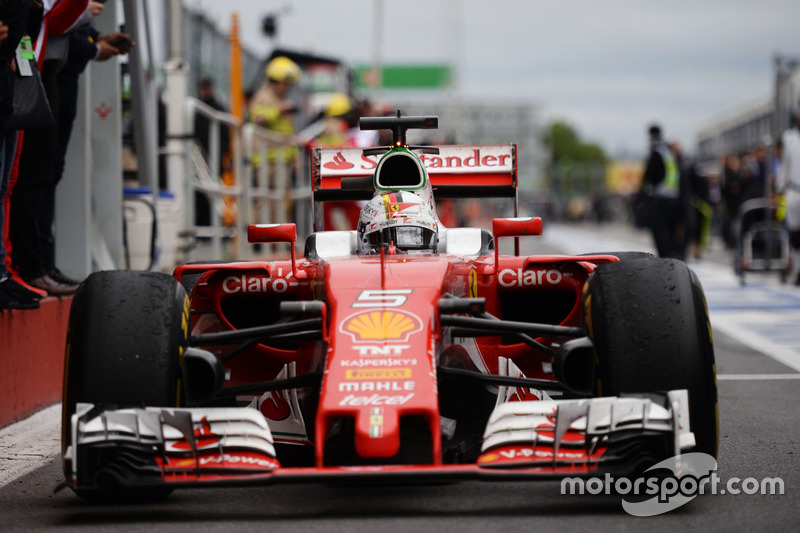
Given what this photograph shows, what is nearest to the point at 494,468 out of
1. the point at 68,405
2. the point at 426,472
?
the point at 426,472

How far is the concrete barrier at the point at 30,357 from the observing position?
619 cm

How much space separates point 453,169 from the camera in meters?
7.92

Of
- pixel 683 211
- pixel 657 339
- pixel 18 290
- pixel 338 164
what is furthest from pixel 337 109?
pixel 657 339

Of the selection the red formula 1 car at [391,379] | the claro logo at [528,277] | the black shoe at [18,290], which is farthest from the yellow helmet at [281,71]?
the claro logo at [528,277]

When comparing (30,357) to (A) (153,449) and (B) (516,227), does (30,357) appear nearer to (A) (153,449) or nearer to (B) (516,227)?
(A) (153,449)

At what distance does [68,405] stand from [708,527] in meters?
2.13

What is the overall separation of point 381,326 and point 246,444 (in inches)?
24.3

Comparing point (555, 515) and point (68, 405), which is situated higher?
point (68, 405)

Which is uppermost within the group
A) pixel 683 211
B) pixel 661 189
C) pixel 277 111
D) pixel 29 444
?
pixel 277 111

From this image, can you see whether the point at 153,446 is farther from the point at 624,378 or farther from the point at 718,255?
the point at 718,255

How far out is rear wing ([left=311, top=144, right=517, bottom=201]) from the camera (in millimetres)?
7621

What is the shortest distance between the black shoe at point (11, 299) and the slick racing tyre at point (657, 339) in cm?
301

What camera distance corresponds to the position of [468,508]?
14.0ft

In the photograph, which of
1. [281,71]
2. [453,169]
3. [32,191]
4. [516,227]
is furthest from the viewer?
[281,71]
